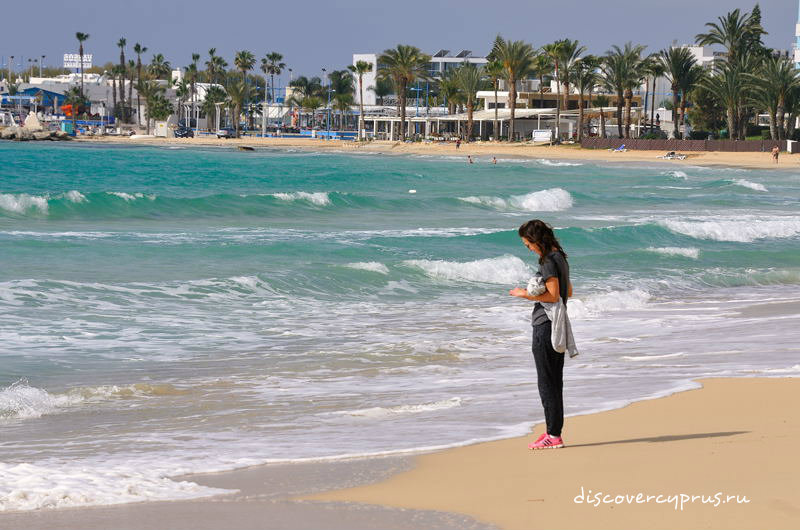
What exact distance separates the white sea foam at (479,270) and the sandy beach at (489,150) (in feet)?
192

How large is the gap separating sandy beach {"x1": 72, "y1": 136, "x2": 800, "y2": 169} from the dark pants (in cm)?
7084

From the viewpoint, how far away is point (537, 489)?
5.89m

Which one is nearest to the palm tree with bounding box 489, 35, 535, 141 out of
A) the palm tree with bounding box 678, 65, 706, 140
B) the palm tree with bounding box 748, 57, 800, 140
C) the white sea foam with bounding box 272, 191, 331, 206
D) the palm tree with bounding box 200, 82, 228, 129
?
the palm tree with bounding box 678, 65, 706, 140

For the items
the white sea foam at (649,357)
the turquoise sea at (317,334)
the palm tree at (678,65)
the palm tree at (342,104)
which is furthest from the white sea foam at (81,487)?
the palm tree at (342,104)

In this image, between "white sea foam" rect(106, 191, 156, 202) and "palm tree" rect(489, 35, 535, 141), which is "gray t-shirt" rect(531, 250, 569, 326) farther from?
"palm tree" rect(489, 35, 535, 141)

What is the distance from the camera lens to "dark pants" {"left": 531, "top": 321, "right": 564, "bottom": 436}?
22.3 feet

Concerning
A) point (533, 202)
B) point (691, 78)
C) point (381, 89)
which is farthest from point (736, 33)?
point (381, 89)

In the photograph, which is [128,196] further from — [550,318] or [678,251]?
[550,318]

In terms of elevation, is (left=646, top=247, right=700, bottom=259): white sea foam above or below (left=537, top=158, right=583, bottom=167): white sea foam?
below

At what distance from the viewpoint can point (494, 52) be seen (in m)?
121

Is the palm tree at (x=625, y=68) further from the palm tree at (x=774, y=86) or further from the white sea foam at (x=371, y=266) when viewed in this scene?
the white sea foam at (x=371, y=266)

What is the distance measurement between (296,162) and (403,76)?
1723 inches

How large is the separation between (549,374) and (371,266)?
40.8 feet

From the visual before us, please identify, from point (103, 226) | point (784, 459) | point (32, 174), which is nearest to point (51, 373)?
point (784, 459)
